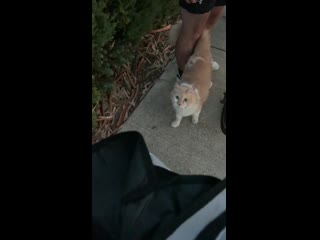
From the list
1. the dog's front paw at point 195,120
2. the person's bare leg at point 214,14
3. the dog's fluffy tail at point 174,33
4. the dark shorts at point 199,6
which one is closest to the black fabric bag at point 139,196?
the dark shorts at point 199,6

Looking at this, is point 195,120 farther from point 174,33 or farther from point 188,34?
point 174,33

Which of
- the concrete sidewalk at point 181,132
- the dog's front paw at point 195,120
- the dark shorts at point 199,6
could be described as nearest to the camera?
the dark shorts at point 199,6

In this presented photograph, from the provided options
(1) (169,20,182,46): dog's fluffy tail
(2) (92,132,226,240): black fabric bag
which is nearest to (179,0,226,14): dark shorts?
(1) (169,20,182,46): dog's fluffy tail

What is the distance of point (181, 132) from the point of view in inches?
107

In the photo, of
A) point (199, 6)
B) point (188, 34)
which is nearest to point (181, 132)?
point (188, 34)

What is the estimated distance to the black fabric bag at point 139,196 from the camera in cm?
123

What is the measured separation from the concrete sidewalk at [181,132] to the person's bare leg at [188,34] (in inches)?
8.2

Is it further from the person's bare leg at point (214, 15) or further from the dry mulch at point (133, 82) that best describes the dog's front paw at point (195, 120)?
the person's bare leg at point (214, 15)

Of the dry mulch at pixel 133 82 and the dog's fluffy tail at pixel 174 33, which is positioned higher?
the dog's fluffy tail at pixel 174 33

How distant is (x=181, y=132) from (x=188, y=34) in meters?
0.56

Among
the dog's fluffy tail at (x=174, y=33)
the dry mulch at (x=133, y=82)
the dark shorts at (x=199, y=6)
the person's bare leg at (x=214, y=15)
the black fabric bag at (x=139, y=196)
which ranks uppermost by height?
the dark shorts at (x=199, y=6)

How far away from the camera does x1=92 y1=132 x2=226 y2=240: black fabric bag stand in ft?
4.04
